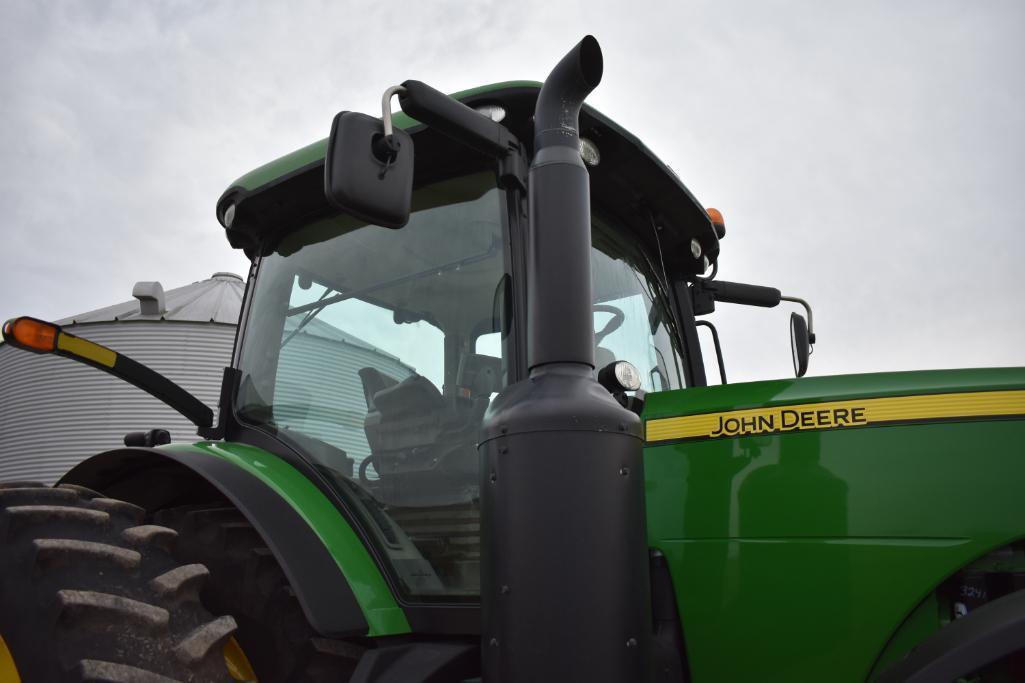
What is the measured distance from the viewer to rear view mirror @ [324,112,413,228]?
59.7 inches

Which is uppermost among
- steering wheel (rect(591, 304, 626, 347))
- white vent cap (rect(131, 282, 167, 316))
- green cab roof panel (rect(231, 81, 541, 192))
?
white vent cap (rect(131, 282, 167, 316))

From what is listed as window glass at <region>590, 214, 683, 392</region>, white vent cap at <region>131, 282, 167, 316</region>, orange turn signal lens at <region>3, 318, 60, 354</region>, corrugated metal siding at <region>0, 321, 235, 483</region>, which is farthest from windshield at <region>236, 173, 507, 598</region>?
white vent cap at <region>131, 282, 167, 316</region>

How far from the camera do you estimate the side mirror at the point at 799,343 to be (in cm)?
268

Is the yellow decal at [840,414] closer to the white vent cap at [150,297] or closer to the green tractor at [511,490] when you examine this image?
the green tractor at [511,490]

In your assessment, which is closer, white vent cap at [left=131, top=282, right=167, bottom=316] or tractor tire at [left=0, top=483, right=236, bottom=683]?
tractor tire at [left=0, top=483, right=236, bottom=683]

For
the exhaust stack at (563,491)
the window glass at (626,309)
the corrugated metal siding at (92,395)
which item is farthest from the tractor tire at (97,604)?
the corrugated metal siding at (92,395)

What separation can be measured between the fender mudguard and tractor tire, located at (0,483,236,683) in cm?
17

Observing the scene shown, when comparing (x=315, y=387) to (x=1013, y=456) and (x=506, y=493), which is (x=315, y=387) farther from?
(x=1013, y=456)

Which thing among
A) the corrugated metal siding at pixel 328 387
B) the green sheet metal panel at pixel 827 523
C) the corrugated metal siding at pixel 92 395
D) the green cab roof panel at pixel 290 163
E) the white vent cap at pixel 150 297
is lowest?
the green sheet metal panel at pixel 827 523

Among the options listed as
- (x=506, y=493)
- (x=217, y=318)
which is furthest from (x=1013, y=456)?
(x=217, y=318)

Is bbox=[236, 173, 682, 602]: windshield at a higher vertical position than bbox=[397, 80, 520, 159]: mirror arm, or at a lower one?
lower

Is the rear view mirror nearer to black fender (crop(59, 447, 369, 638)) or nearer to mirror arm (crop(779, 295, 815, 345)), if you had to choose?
black fender (crop(59, 447, 369, 638))

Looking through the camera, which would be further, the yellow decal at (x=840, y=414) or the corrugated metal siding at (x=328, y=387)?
the corrugated metal siding at (x=328, y=387)

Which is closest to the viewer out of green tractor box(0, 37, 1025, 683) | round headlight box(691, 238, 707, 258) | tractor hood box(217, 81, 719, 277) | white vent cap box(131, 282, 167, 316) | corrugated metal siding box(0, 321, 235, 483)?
green tractor box(0, 37, 1025, 683)
